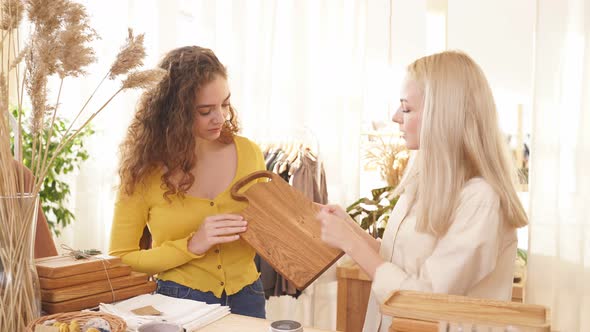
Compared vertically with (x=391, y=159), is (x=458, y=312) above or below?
below

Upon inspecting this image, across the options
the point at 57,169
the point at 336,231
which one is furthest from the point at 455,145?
the point at 57,169

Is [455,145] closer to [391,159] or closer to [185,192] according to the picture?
[185,192]

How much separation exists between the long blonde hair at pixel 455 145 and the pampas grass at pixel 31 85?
0.82 metres

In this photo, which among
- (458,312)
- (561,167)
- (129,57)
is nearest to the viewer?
(458,312)

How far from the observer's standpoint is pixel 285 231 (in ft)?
6.12

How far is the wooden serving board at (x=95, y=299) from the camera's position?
149 centimetres

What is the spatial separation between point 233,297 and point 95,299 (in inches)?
22.5

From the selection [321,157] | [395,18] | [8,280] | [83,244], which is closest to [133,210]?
[8,280]

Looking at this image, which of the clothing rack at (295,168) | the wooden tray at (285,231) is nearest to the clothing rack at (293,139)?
the clothing rack at (295,168)

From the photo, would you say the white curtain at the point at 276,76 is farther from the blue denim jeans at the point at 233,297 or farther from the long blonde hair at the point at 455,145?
the long blonde hair at the point at 455,145

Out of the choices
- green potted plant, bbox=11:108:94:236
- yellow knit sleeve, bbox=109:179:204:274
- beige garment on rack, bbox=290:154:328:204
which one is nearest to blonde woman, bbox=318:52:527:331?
yellow knit sleeve, bbox=109:179:204:274

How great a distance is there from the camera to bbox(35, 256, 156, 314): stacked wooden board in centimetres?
150

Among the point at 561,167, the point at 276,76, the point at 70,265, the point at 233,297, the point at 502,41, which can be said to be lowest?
the point at 233,297

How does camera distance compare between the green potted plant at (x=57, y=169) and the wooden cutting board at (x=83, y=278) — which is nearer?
the wooden cutting board at (x=83, y=278)
